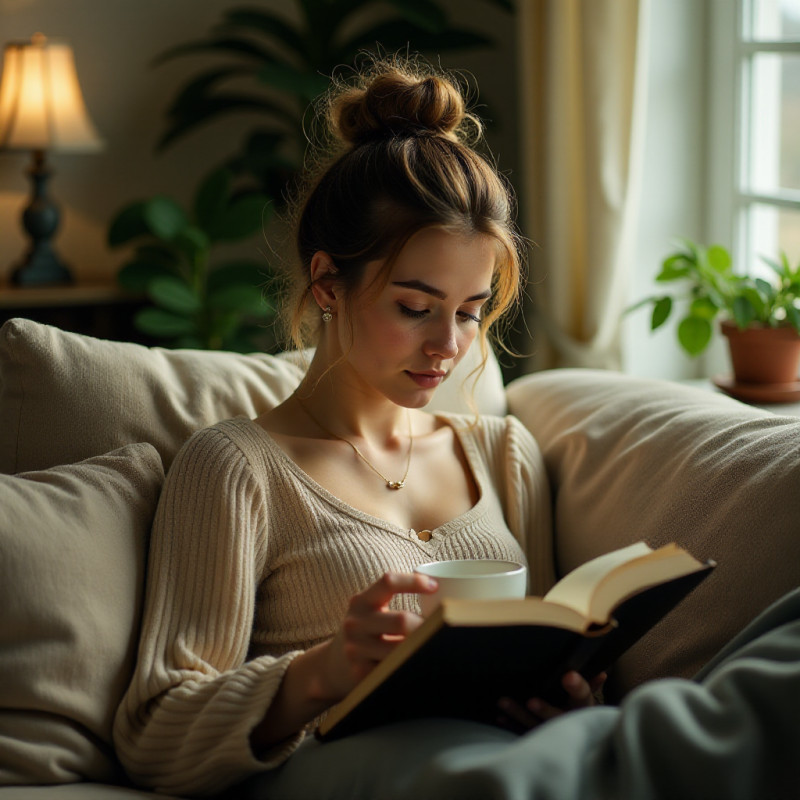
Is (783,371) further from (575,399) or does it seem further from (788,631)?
(788,631)

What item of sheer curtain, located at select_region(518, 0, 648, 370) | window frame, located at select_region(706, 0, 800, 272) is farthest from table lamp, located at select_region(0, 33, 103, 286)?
window frame, located at select_region(706, 0, 800, 272)

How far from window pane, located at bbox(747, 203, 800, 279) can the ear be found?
4.56 feet

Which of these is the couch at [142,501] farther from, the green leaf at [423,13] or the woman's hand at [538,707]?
the green leaf at [423,13]

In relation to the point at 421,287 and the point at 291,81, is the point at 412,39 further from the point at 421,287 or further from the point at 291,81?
the point at 421,287

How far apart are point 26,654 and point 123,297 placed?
2287 millimetres

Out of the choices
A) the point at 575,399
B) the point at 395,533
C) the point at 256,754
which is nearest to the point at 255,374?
the point at 395,533

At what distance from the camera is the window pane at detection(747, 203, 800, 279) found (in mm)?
2447

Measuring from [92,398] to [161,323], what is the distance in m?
1.52

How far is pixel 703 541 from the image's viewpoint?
1.27 meters

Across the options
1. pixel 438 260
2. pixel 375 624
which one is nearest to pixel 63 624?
pixel 375 624

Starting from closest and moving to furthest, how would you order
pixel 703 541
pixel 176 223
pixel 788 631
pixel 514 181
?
pixel 788 631, pixel 703 541, pixel 176 223, pixel 514 181

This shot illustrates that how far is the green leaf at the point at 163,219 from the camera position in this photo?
2.93 meters

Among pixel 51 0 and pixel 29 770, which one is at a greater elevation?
pixel 51 0

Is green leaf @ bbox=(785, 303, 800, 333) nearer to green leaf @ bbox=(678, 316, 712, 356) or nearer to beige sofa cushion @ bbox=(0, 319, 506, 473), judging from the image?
green leaf @ bbox=(678, 316, 712, 356)
